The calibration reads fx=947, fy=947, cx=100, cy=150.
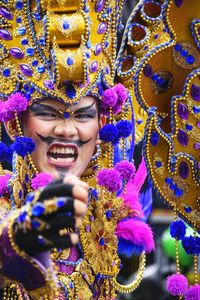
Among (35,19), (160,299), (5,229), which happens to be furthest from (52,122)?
(160,299)

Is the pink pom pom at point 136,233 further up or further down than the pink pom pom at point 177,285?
further up

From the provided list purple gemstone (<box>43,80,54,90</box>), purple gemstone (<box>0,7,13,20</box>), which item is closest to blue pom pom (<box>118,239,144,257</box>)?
purple gemstone (<box>43,80,54,90</box>)

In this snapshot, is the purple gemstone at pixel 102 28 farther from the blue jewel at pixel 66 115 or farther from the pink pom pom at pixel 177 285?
the pink pom pom at pixel 177 285

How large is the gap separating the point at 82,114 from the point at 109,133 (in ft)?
0.45

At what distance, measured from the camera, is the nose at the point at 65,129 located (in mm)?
3852

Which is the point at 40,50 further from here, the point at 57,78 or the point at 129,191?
the point at 129,191

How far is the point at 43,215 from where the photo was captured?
2.84 metres

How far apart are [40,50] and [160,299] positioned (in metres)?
3.41

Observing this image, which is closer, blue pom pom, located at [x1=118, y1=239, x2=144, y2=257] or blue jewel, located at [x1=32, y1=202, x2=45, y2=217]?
blue jewel, located at [x1=32, y1=202, x2=45, y2=217]

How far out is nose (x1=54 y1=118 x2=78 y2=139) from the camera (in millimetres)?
3852

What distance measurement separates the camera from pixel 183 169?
4207 millimetres

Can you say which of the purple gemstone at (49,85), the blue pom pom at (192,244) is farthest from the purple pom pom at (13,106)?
the blue pom pom at (192,244)

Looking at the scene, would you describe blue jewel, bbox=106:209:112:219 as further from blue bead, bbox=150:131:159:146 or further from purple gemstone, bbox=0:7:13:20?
purple gemstone, bbox=0:7:13:20

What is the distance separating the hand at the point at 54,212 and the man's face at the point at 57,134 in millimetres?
976
